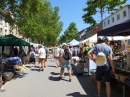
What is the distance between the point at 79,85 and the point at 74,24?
183 feet

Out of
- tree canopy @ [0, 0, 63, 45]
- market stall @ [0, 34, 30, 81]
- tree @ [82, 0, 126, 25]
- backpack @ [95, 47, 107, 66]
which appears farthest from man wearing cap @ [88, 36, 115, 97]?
tree @ [82, 0, 126, 25]

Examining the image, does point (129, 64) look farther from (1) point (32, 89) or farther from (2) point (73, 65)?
(2) point (73, 65)

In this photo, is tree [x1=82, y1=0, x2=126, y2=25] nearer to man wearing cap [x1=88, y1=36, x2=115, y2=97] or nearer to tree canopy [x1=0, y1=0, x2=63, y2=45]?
tree canopy [x1=0, y1=0, x2=63, y2=45]

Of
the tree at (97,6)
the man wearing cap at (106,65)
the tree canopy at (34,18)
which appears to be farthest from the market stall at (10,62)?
Answer: the tree at (97,6)

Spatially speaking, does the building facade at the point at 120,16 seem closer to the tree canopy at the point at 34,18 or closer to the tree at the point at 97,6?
the tree at the point at 97,6

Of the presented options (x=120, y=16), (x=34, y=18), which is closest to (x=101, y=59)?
(x=120, y=16)

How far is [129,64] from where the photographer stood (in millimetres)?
5609

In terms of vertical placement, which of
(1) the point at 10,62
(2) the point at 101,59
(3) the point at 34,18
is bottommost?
(1) the point at 10,62

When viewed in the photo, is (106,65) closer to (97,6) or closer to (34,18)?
(97,6)

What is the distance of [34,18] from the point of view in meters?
46.2

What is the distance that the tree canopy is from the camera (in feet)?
36.1

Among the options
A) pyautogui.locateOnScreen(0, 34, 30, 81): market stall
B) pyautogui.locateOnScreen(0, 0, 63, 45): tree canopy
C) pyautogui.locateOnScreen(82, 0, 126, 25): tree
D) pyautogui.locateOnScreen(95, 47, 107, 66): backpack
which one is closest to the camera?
pyautogui.locateOnScreen(95, 47, 107, 66): backpack

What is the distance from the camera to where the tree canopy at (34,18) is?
11016mm

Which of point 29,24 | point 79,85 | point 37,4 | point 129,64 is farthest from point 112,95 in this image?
point 29,24
